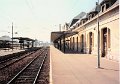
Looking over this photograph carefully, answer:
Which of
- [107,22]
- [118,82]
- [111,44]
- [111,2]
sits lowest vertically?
[118,82]

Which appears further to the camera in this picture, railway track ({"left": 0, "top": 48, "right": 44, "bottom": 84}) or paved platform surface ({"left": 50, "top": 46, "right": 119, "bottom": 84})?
railway track ({"left": 0, "top": 48, "right": 44, "bottom": 84})

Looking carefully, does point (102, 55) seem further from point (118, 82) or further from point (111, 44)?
point (118, 82)

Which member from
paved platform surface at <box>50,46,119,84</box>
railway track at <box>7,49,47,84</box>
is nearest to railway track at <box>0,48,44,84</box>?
railway track at <box>7,49,47,84</box>

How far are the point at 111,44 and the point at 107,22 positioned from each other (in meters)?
2.85

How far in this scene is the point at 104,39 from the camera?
104 ft

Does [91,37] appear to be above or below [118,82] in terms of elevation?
above

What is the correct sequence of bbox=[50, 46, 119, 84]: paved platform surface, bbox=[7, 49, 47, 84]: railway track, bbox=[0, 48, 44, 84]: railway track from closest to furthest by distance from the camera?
bbox=[50, 46, 119, 84]: paved platform surface → bbox=[7, 49, 47, 84]: railway track → bbox=[0, 48, 44, 84]: railway track

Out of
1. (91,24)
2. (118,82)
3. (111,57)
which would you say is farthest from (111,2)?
(118,82)

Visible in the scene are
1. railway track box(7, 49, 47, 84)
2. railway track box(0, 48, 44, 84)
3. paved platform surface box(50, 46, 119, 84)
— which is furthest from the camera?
railway track box(0, 48, 44, 84)

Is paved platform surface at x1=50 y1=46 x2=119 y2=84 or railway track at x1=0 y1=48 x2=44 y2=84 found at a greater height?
paved platform surface at x1=50 y1=46 x2=119 y2=84

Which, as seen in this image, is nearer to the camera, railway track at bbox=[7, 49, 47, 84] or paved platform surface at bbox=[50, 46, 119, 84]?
paved platform surface at bbox=[50, 46, 119, 84]

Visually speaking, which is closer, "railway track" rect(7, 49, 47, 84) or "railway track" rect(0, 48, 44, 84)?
"railway track" rect(7, 49, 47, 84)

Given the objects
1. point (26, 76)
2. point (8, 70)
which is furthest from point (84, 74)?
point (8, 70)

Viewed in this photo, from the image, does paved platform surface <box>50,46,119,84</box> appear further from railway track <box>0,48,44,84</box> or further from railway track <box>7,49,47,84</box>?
railway track <box>0,48,44,84</box>
